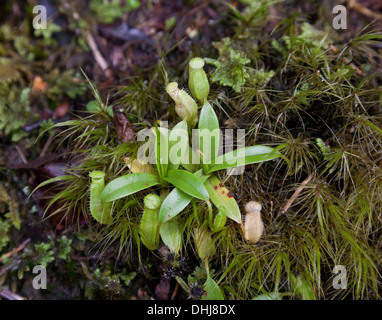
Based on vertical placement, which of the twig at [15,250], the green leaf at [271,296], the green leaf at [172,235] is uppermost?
the green leaf at [172,235]

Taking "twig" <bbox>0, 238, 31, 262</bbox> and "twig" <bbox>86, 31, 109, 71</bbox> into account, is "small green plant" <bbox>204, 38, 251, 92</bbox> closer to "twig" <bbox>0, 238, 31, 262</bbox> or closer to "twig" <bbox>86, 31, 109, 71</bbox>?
"twig" <bbox>86, 31, 109, 71</bbox>

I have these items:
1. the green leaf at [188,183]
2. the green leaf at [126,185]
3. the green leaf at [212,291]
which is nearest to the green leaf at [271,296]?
the green leaf at [212,291]

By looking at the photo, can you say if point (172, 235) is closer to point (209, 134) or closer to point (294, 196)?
point (209, 134)

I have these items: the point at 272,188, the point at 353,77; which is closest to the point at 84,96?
the point at 272,188

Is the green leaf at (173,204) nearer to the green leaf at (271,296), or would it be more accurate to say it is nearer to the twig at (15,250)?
the green leaf at (271,296)

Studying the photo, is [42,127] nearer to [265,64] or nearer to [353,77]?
[265,64]
